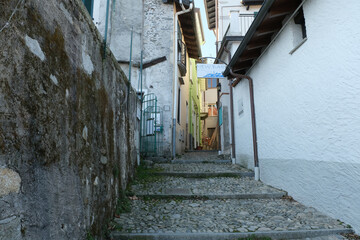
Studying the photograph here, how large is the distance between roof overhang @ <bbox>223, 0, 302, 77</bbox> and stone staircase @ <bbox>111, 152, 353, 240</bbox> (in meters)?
2.58

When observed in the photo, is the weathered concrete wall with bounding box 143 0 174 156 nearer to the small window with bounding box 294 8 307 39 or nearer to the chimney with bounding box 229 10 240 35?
the chimney with bounding box 229 10 240 35

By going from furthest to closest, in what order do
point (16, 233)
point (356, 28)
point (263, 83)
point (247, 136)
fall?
point (247, 136) → point (263, 83) → point (356, 28) → point (16, 233)

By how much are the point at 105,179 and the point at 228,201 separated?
2039mm

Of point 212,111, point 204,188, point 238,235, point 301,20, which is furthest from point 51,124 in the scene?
point 212,111

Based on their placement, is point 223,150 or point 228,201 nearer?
point 228,201

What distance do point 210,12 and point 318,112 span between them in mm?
11571

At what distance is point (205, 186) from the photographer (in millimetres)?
4434

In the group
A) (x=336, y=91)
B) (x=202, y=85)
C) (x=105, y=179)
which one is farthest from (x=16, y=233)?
(x=202, y=85)

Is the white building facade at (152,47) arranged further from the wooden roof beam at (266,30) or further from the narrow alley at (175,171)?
the wooden roof beam at (266,30)

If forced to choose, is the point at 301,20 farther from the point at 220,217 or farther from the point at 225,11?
the point at 225,11

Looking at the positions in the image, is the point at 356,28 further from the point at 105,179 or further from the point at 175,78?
the point at 175,78

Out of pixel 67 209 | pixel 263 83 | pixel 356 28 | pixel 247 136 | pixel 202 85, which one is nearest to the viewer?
pixel 67 209

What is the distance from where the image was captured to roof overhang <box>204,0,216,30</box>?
1259 cm

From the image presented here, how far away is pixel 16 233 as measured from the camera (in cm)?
113
